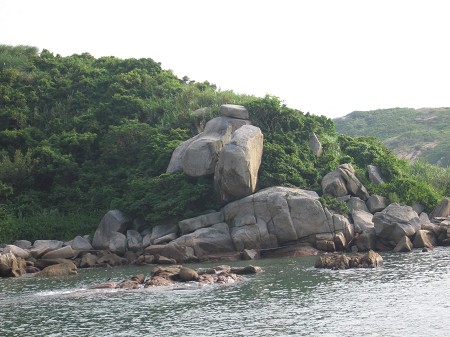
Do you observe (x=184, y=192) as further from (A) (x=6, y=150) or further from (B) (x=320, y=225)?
(A) (x=6, y=150)

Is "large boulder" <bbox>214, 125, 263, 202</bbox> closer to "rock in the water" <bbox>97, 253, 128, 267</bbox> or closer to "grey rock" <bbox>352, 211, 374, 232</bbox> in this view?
"grey rock" <bbox>352, 211, 374, 232</bbox>

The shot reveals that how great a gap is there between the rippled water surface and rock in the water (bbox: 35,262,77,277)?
315 centimetres

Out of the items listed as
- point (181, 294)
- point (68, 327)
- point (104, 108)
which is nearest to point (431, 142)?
point (104, 108)

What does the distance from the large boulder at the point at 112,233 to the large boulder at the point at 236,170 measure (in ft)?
27.7

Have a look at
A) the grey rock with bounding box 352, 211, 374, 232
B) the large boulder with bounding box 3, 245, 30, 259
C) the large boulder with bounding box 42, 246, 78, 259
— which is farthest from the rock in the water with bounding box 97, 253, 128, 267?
the grey rock with bounding box 352, 211, 374, 232

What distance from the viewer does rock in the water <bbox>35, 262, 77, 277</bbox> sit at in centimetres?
4597

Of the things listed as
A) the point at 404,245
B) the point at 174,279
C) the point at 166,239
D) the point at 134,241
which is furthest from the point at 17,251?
the point at 404,245

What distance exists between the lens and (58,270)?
4619 cm

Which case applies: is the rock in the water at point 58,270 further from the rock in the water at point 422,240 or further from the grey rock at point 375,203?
→ the rock in the water at point 422,240

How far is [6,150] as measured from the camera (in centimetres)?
6594

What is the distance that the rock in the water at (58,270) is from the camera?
45969mm

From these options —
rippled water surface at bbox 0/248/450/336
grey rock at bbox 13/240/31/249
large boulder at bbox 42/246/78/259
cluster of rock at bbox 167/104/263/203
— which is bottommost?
rippled water surface at bbox 0/248/450/336

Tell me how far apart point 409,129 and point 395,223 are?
92.4 meters

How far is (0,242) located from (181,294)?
2604 cm
